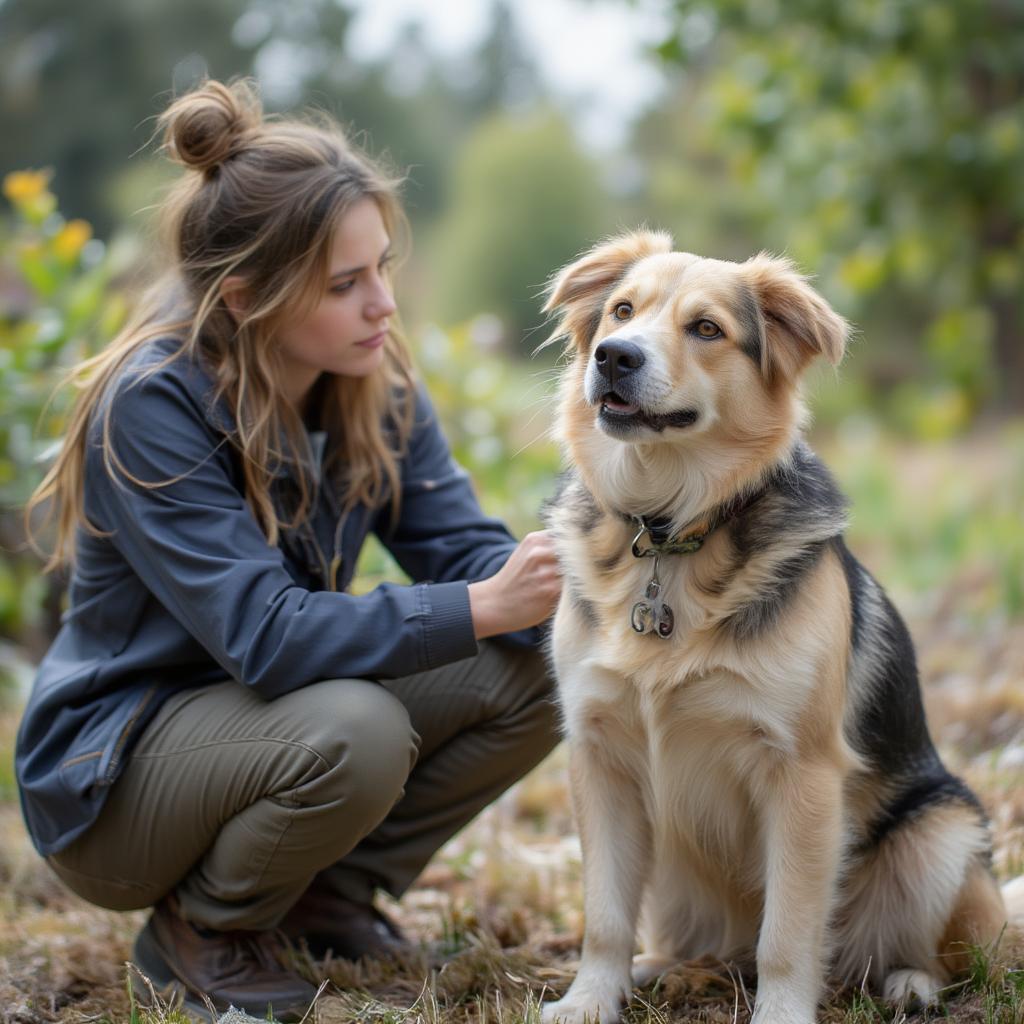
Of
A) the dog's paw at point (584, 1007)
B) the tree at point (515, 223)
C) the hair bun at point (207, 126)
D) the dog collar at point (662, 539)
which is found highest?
the hair bun at point (207, 126)

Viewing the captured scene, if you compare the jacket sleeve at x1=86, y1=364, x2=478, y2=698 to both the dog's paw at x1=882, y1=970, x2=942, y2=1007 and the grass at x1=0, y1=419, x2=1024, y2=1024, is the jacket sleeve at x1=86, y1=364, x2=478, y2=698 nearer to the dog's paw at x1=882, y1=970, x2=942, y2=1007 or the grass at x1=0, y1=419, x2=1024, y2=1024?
the grass at x1=0, y1=419, x2=1024, y2=1024

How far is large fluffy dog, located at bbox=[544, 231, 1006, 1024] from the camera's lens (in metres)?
2.27

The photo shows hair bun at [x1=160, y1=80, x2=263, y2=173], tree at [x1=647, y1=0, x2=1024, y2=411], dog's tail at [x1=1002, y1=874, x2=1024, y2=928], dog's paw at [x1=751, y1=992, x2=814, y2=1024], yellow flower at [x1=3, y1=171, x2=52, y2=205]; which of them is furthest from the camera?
tree at [x1=647, y1=0, x2=1024, y2=411]

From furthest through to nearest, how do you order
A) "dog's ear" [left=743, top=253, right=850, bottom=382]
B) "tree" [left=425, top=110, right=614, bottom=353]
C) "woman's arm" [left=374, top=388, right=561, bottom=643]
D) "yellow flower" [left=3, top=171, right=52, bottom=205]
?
"tree" [left=425, top=110, right=614, bottom=353] → "yellow flower" [left=3, top=171, right=52, bottom=205] → "woman's arm" [left=374, top=388, right=561, bottom=643] → "dog's ear" [left=743, top=253, right=850, bottom=382]

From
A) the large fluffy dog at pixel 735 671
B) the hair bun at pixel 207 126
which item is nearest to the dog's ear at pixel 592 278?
the large fluffy dog at pixel 735 671

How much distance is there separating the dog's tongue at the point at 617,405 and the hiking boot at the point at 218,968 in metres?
1.38

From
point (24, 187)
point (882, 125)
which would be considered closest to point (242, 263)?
point (24, 187)

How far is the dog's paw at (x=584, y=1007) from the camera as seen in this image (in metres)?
2.35

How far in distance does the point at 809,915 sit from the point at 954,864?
386mm

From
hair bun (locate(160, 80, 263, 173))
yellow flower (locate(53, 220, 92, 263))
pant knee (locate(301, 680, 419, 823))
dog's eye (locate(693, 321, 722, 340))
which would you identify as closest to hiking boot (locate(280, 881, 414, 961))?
pant knee (locate(301, 680, 419, 823))

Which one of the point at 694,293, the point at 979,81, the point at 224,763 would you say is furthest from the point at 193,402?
the point at 979,81

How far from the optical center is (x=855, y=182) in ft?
25.8

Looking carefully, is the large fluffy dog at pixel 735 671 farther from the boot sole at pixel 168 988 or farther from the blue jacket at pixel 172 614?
the boot sole at pixel 168 988

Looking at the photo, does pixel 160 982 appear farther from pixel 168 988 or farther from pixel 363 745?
pixel 363 745
